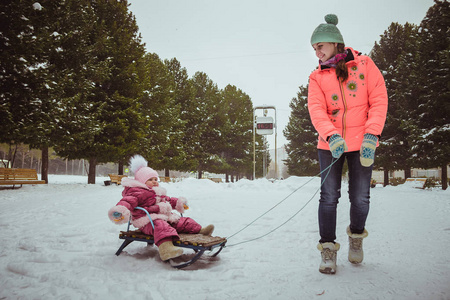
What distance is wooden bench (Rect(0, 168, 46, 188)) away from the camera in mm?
12250

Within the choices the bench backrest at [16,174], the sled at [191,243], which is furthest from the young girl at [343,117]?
the bench backrest at [16,174]

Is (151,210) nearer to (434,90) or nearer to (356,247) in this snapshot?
(356,247)

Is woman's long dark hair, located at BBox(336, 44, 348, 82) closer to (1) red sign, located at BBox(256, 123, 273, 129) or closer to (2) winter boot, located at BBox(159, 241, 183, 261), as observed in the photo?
(2) winter boot, located at BBox(159, 241, 183, 261)

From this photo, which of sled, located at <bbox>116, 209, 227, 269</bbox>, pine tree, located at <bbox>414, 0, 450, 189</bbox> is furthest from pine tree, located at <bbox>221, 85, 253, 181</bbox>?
sled, located at <bbox>116, 209, 227, 269</bbox>

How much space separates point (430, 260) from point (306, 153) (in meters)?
24.4

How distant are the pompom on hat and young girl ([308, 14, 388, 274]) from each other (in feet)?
7.37

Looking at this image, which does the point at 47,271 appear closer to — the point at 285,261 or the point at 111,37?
the point at 285,261

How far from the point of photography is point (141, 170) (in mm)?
3930

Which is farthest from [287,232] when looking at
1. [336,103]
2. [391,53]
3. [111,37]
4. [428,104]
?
[391,53]

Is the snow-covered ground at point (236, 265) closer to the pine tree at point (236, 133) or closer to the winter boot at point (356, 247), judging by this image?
the winter boot at point (356, 247)

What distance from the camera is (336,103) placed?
2.85 meters

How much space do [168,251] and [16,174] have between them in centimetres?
1337

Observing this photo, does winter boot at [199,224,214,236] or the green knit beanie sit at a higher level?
the green knit beanie

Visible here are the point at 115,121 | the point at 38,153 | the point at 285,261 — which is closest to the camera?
the point at 285,261
